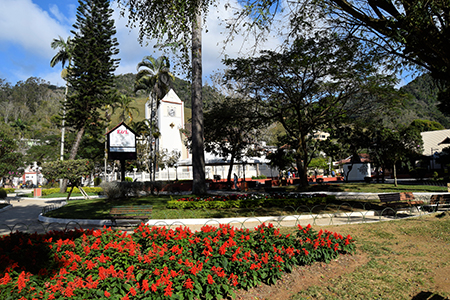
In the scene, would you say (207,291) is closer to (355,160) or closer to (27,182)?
(355,160)

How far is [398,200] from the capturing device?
11.7m

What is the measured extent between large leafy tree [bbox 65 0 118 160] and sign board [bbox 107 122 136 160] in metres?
10.7

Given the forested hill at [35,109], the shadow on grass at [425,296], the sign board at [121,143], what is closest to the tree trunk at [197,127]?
the sign board at [121,143]

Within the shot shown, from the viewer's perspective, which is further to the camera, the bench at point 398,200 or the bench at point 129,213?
the bench at point 398,200

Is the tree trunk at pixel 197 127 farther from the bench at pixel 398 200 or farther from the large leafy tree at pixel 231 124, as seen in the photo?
the bench at pixel 398 200

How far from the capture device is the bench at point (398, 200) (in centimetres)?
1120

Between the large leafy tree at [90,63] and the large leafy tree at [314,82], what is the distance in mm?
17728

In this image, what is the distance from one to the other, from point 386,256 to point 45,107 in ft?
297

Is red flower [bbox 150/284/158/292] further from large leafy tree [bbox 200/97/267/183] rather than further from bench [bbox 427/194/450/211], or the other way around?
large leafy tree [bbox 200/97/267/183]

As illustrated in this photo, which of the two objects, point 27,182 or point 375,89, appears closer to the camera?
point 375,89

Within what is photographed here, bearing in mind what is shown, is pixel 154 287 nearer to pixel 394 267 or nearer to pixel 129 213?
pixel 394 267

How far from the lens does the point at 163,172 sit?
1550 inches

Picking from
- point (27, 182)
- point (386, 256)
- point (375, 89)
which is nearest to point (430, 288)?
point (386, 256)

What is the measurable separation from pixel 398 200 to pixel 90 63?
2899cm
